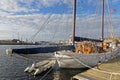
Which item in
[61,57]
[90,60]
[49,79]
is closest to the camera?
[49,79]

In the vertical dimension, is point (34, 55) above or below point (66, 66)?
above

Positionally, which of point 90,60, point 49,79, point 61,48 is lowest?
point 49,79

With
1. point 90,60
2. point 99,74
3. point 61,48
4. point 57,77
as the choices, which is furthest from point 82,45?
point 99,74

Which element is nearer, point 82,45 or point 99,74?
point 99,74

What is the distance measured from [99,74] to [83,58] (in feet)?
20.2

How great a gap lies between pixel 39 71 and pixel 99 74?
8.17 meters

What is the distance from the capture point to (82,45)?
24.3 metres

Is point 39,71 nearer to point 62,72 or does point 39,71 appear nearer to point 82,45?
point 62,72

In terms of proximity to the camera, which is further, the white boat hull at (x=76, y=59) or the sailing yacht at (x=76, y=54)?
the white boat hull at (x=76, y=59)

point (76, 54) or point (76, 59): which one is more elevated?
point (76, 54)

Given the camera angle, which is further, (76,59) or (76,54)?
(76,59)

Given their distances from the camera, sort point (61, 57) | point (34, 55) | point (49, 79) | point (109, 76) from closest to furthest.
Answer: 1. point (109, 76)
2. point (34, 55)
3. point (49, 79)
4. point (61, 57)

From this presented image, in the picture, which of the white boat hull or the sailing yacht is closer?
the sailing yacht

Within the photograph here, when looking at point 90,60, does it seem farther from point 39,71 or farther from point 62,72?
point 39,71
